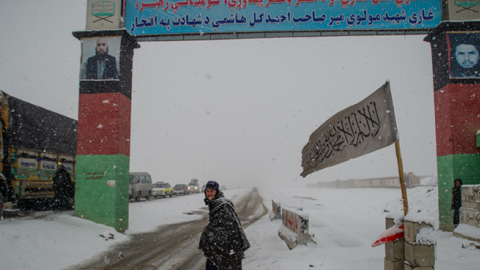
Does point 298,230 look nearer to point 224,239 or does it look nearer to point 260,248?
point 260,248

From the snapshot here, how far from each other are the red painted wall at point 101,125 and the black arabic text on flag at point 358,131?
25.3 ft

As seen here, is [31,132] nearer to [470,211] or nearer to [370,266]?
[370,266]

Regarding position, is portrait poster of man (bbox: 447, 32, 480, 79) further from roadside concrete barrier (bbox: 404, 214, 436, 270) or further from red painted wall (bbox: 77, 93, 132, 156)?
red painted wall (bbox: 77, 93, 132, 156)

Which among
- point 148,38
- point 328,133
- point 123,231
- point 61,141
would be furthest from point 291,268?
point 61,141

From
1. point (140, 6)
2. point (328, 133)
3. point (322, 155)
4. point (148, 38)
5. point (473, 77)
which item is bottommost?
point (322, 155)

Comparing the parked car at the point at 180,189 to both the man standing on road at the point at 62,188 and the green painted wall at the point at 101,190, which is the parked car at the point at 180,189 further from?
the green painted wall at the point at 101,190

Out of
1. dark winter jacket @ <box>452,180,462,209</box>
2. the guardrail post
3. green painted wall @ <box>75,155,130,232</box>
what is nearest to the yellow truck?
green painted wall @ <box>75,155,130,232</box>

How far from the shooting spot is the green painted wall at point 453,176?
32.0 feet

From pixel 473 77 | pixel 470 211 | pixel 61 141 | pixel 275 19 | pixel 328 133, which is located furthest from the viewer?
pixel 61 141

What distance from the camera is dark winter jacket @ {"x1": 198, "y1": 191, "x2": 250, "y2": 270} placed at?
372 cm

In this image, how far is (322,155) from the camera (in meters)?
5.61

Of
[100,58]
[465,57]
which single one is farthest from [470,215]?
[100,58]

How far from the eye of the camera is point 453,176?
32.1 feet

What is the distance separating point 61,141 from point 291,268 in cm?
1340
